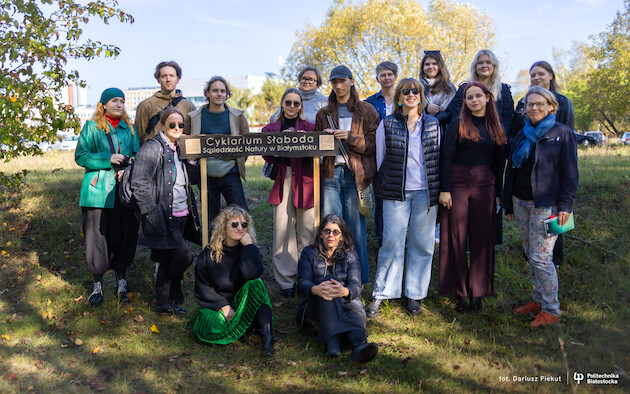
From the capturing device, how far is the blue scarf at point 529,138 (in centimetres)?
483

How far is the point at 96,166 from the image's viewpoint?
5.45m

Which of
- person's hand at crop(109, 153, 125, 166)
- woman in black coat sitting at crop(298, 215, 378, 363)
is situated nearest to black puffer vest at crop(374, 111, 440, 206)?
woman in black coat sitting at crop(298, 215, 378, 363)

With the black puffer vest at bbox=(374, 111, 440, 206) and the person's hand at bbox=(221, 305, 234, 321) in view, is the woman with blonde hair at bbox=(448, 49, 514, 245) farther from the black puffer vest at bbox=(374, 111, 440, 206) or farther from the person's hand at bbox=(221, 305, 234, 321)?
the person's hand at bbox=(221, 305, 234, 321)

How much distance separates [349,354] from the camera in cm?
448

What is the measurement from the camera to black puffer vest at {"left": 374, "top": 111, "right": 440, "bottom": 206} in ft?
16.8

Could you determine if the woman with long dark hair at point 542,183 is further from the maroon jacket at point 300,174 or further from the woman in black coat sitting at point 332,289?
the maroon jacket at point 300,174

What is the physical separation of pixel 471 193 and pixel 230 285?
2.62 m

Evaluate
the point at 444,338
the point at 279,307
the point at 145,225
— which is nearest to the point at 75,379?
the point at 145,225

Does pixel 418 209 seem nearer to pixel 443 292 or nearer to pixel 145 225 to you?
pixel 443 292

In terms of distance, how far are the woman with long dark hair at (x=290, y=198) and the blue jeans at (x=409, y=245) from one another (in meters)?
0.93

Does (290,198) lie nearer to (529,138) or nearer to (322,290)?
(322,290)

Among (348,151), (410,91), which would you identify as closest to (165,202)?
(348,151)

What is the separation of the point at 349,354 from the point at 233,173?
2.53 m

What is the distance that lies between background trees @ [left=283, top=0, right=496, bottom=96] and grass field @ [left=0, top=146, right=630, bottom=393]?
56.9ft
